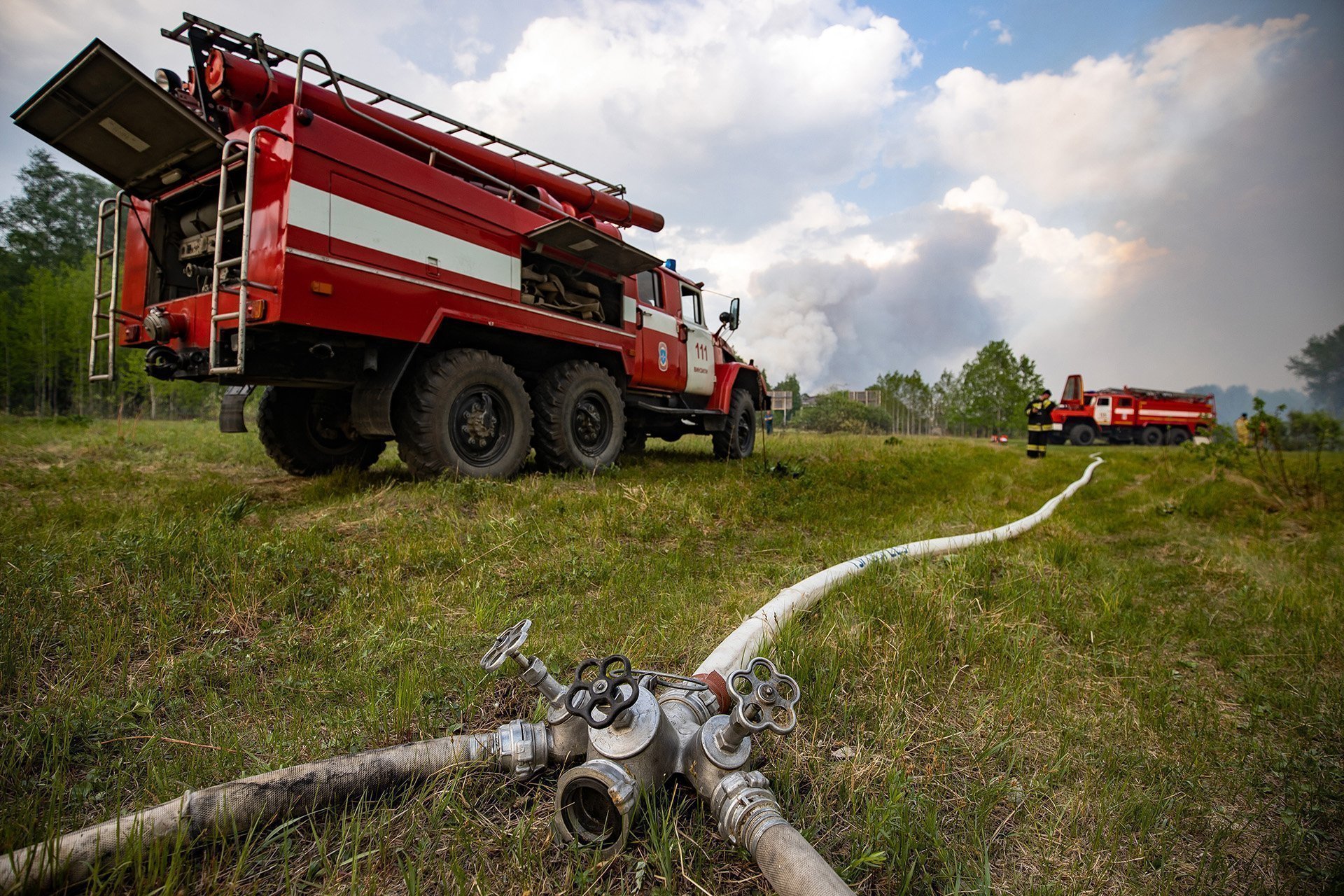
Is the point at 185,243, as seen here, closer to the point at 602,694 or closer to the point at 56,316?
the point at 602,694

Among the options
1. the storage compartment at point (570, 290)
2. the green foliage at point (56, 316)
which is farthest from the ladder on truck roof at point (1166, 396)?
the green foliage at point (56, 316)

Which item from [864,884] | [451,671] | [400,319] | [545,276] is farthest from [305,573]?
[545,276]

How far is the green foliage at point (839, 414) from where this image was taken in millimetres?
46422

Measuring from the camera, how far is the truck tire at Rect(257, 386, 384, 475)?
5.96 meters

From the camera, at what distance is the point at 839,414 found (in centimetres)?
5128

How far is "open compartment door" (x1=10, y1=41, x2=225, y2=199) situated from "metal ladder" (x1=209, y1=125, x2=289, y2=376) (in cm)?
34

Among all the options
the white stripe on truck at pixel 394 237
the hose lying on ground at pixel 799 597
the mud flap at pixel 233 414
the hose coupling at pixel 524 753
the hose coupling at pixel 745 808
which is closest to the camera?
the hose coupling at pixel 745 808

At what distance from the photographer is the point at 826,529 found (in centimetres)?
443

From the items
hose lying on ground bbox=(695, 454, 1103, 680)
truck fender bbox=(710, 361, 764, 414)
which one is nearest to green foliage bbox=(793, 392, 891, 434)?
truck fender bbox=(710, 361, 764, 414)

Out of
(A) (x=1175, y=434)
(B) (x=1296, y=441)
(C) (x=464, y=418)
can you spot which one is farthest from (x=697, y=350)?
(A) (x=1175, y=434)

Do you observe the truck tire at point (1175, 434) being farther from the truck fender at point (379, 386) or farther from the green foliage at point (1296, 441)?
the truck fender at point (379, 386)

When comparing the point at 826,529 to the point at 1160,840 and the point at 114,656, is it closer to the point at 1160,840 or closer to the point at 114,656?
the point at 1160,840

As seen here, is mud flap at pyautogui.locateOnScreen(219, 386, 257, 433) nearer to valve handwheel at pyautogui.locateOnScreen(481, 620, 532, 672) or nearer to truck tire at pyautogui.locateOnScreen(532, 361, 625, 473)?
truck tire at pyautogui.locateOnScreen(532, 361, 625, 473)

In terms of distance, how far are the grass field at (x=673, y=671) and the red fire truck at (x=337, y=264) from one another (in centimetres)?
110
